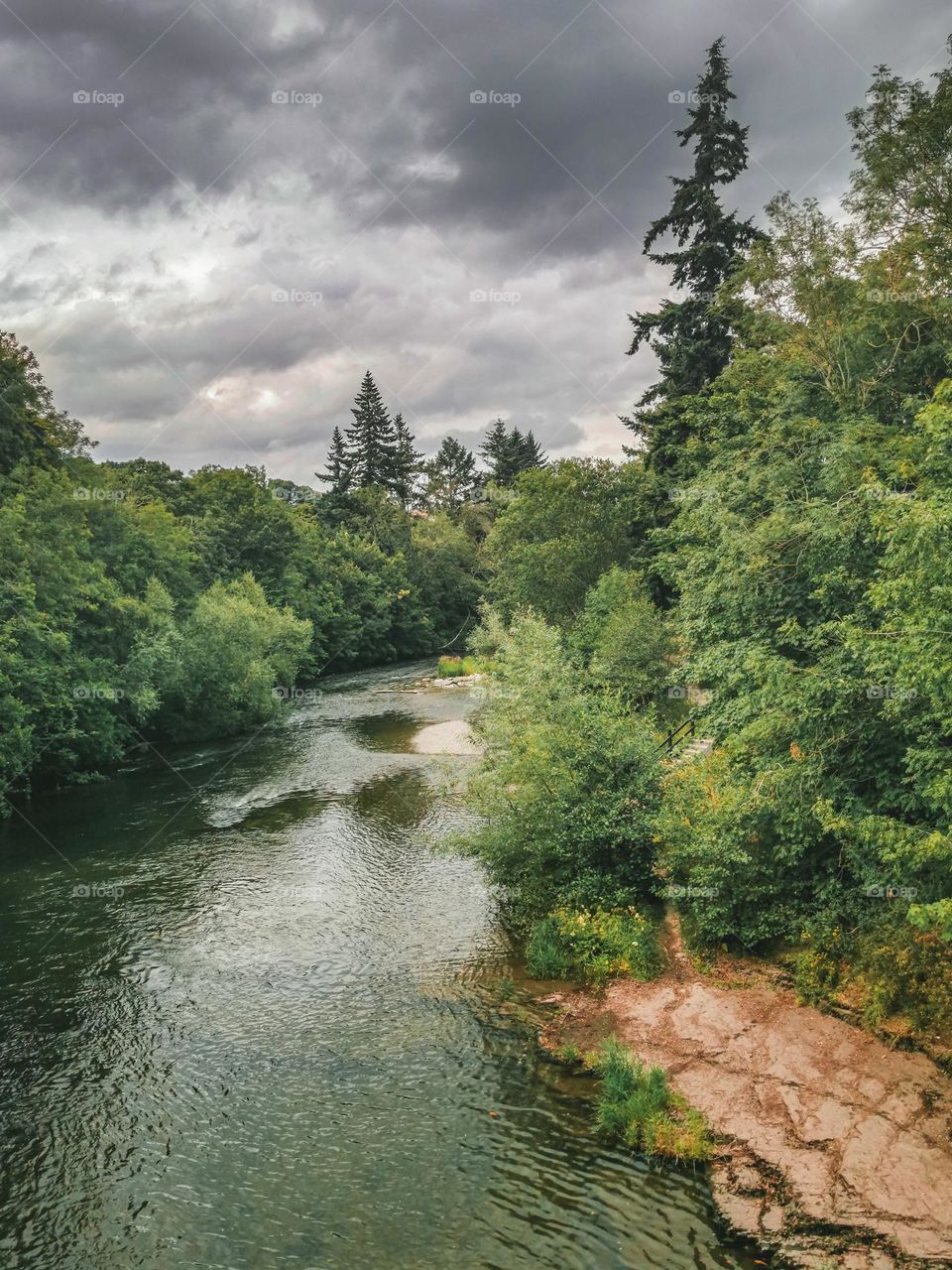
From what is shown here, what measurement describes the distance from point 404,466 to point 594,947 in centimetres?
7231

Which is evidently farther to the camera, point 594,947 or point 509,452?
point 509,452

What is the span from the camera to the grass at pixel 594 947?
45.5 feet

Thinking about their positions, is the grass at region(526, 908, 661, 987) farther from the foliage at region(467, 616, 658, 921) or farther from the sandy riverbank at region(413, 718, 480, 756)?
the sandy riverbank at region(413, 718, 480, 756)

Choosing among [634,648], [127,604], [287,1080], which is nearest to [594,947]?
[287,1080]

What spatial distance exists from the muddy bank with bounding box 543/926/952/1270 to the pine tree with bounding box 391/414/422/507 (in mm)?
71566

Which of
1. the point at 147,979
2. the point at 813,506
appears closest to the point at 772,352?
the point at 813,506

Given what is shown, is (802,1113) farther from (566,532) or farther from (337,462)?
(337,462)

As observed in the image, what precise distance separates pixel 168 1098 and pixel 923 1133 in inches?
396

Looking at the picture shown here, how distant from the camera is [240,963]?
1524 centimetres

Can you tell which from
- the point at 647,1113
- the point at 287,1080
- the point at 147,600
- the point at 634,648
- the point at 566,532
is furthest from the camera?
the point at 566,532

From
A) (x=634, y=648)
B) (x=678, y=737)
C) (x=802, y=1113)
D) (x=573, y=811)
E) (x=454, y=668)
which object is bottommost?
(x=802, y=1113)

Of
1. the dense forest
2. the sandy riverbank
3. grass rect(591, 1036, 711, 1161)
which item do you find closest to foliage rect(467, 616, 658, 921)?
the dense forest

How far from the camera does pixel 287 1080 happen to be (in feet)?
38.5

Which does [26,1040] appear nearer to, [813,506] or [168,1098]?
[168,1098]
